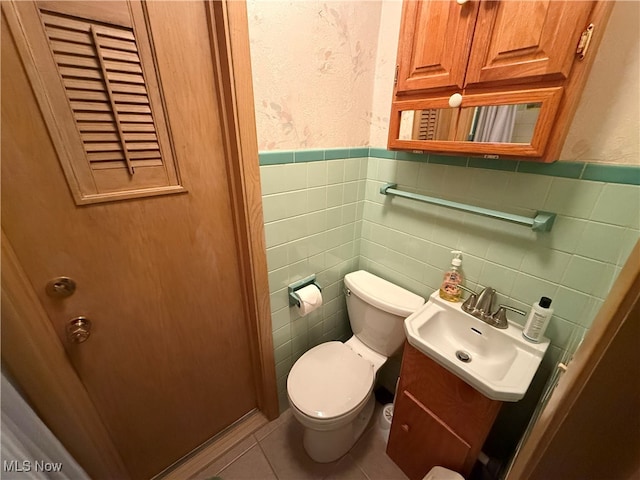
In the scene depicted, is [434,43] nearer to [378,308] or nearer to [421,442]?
[378,308]

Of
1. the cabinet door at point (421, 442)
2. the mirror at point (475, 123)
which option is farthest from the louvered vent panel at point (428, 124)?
the cabinet door at point (421, 442)

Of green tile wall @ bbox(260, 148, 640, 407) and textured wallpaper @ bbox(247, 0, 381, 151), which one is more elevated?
textured wallpaper @ bbox(247, 0, 381, 151)

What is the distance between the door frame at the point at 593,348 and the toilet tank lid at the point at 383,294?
64 cm

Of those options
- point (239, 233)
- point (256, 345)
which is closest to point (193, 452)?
point (256, 345)

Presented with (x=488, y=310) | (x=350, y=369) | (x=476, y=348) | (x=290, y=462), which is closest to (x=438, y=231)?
(x=488, y=310)

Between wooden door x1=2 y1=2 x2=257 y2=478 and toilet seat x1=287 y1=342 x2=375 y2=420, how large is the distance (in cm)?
32

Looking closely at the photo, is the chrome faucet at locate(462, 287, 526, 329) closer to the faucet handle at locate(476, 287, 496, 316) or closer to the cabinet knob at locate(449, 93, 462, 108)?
the faucet handle at locate(476, 287, 496, 316)

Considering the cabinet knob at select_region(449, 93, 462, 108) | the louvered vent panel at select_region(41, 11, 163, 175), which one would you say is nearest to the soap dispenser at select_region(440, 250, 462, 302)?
the cabinet knob at select_region(449, 93, 462, 108)

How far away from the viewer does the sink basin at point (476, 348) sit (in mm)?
786

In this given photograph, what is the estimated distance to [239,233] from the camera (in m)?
1.00

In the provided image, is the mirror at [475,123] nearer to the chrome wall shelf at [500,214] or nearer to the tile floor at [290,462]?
the chrome wall shelf at [500,214]

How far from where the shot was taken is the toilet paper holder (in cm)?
121

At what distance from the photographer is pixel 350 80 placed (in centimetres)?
106

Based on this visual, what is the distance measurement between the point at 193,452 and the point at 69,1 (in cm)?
177
